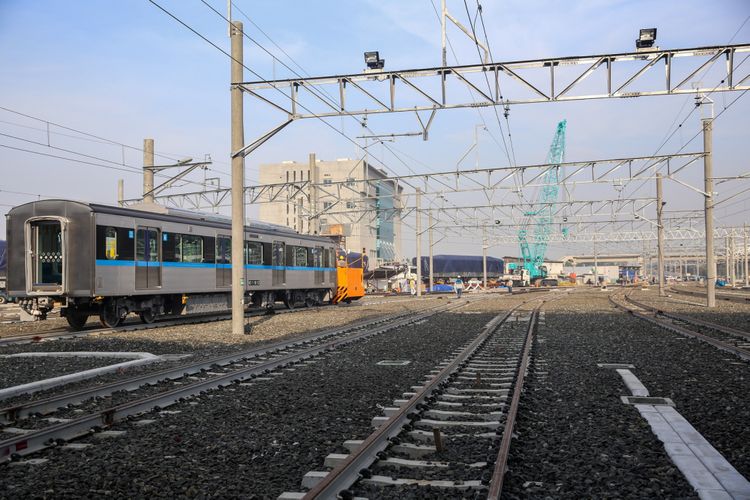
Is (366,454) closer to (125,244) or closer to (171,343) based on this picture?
(171,343)

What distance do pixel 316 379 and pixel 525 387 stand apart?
2.94 meters

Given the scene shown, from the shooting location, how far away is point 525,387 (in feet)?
29.1

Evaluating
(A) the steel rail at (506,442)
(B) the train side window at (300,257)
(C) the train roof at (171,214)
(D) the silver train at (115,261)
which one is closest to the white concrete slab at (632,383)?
(A) the steel rail at (506,442)

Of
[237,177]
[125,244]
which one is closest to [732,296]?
[237,177]

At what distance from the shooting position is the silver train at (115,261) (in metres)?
17.2

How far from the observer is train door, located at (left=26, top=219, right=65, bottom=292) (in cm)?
1766

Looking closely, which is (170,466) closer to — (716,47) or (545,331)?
(545,331)

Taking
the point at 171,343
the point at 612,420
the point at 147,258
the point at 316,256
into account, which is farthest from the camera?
the point at 316,256

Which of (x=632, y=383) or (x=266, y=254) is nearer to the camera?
(x=632, y=383)

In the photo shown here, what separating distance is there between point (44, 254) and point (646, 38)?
16.2 metres

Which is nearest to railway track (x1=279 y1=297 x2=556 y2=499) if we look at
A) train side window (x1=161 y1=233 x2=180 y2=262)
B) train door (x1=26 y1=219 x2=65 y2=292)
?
train door (x1=26 y1=219 x2=65 y2=292)

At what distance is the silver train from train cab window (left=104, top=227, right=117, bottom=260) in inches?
1.0

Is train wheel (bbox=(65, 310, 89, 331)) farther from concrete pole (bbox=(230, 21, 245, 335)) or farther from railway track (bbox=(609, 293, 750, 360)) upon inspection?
railway track (bbox=(609, 293, 750, 360))

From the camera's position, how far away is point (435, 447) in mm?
5773
